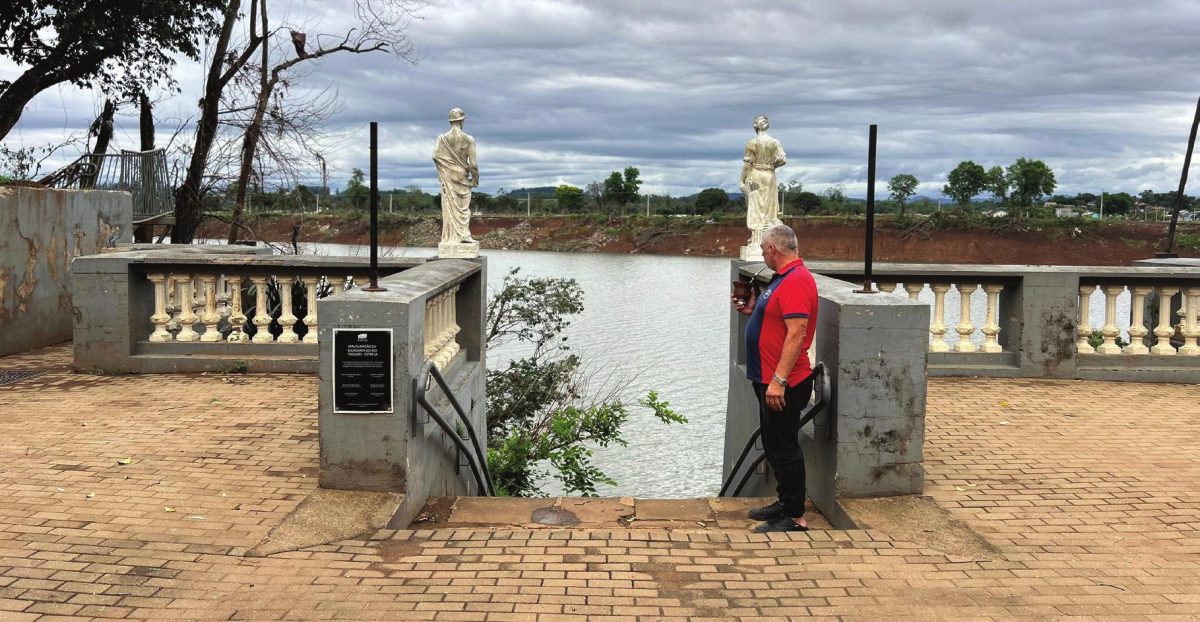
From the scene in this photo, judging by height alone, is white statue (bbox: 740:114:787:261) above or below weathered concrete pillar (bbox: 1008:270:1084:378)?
above

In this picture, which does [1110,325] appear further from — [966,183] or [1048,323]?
[966,183]

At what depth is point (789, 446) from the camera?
5.53 metres

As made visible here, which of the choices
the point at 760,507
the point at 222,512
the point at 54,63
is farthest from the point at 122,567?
the point at 54,63

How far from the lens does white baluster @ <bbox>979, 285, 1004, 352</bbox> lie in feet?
31.6

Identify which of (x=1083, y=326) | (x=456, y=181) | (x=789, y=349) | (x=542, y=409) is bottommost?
(x=542, y=409)

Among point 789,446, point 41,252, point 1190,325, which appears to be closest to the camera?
point 789,446

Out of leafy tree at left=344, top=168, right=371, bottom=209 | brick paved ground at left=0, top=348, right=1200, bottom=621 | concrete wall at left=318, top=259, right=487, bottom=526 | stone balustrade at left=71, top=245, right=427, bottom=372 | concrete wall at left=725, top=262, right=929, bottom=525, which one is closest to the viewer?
brick paved ground at left=0, top=348, right=1200, bottom=621

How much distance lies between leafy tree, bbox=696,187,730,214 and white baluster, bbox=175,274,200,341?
2523 inches

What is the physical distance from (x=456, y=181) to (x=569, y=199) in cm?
7079

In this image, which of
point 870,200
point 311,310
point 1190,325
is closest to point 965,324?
point 1190,325

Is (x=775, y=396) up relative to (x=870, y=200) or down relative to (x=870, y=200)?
down

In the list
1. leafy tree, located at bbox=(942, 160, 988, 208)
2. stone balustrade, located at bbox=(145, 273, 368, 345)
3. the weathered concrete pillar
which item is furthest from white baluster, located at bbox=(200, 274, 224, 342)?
leafy tree, located at bbox=(942, 160, 988, 208)

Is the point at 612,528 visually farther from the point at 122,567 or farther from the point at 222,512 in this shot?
the point at 122,567

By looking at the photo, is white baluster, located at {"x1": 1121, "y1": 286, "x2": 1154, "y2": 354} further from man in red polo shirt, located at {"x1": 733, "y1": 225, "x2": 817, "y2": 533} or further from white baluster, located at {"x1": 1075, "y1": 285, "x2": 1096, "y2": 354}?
man in red polo shirt, located at {"x1": 733, "y1": 225, "x2": 817, "y2": 533}
